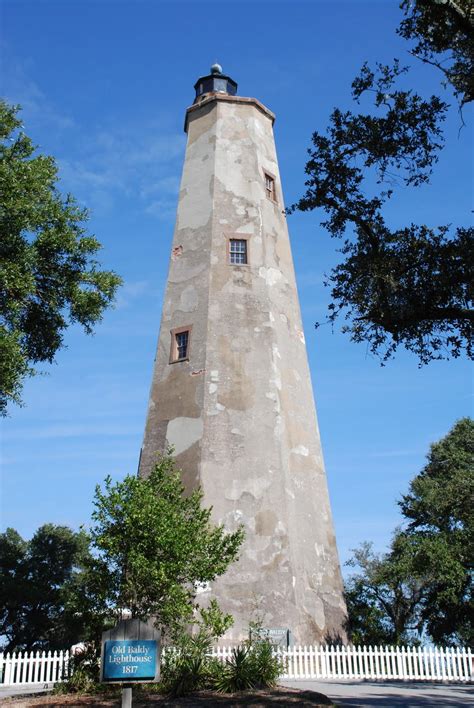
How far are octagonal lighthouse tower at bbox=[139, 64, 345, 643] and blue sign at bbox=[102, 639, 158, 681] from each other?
1000 centimetres

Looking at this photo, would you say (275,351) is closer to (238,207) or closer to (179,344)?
(179,344)

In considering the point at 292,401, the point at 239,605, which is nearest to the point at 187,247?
the point at 292,401

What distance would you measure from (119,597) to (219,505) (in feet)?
19.8

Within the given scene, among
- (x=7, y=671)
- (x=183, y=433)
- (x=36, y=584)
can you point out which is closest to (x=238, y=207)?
(x=183, y=433)

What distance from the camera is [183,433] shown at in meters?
21.8

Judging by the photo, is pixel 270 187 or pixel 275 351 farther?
pixel 270 187

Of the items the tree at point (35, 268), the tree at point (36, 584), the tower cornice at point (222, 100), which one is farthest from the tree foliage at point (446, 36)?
the tree at point (36, 584)

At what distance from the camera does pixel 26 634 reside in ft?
122

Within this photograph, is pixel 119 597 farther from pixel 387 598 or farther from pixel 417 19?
pixel 387 598

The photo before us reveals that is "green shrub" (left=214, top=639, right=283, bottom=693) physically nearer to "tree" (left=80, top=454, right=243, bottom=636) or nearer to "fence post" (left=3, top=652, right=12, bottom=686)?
"tree" (left=80, top=454, right=243, bottom=636)

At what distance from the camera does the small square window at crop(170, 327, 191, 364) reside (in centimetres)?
2347

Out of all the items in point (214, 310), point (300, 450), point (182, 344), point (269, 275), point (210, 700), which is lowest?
point (210, 700)

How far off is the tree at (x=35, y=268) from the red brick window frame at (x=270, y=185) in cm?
1043

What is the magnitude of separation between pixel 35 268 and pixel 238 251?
31.0ft
